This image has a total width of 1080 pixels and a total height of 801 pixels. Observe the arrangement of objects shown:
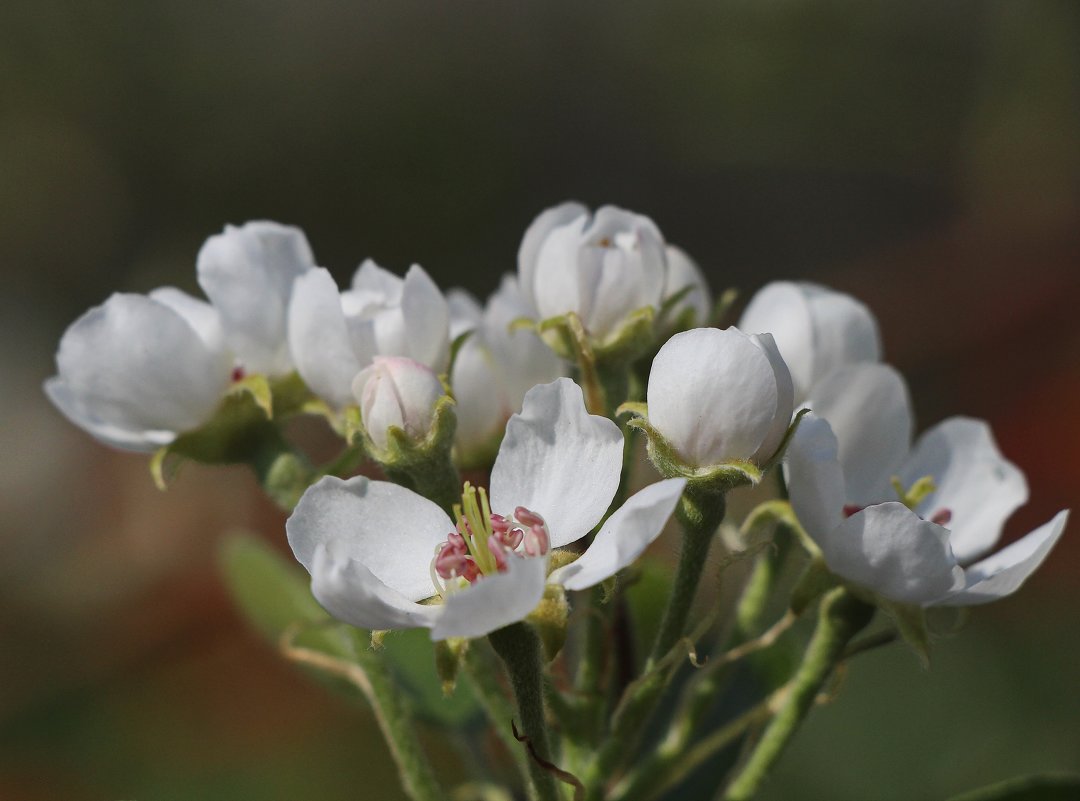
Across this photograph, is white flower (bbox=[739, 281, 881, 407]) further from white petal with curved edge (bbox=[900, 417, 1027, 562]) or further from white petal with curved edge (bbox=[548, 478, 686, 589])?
white petal with curved edge (bbox=[548, 478, 686, 589])

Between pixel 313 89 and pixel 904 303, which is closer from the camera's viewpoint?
pixel 904 303

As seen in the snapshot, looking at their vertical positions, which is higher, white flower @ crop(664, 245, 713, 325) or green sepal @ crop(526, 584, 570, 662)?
white flower @ crop(664, 245, 713, 325)

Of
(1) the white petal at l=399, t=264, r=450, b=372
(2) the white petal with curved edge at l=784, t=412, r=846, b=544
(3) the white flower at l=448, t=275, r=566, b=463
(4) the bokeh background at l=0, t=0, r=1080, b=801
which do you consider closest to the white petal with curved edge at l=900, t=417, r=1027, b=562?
(2) the white petal with curved edge at l=784, t=412, r=846, b=544

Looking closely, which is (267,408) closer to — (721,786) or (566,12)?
(721,786)

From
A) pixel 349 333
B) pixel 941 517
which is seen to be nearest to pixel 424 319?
pixel 349 333

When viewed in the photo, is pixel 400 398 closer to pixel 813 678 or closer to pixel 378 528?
pixel 378 528

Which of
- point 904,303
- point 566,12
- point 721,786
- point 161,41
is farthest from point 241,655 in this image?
point 566,12

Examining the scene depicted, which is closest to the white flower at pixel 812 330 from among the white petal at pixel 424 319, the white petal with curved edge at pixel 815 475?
the white petal with curved edge at pixel 815 475
